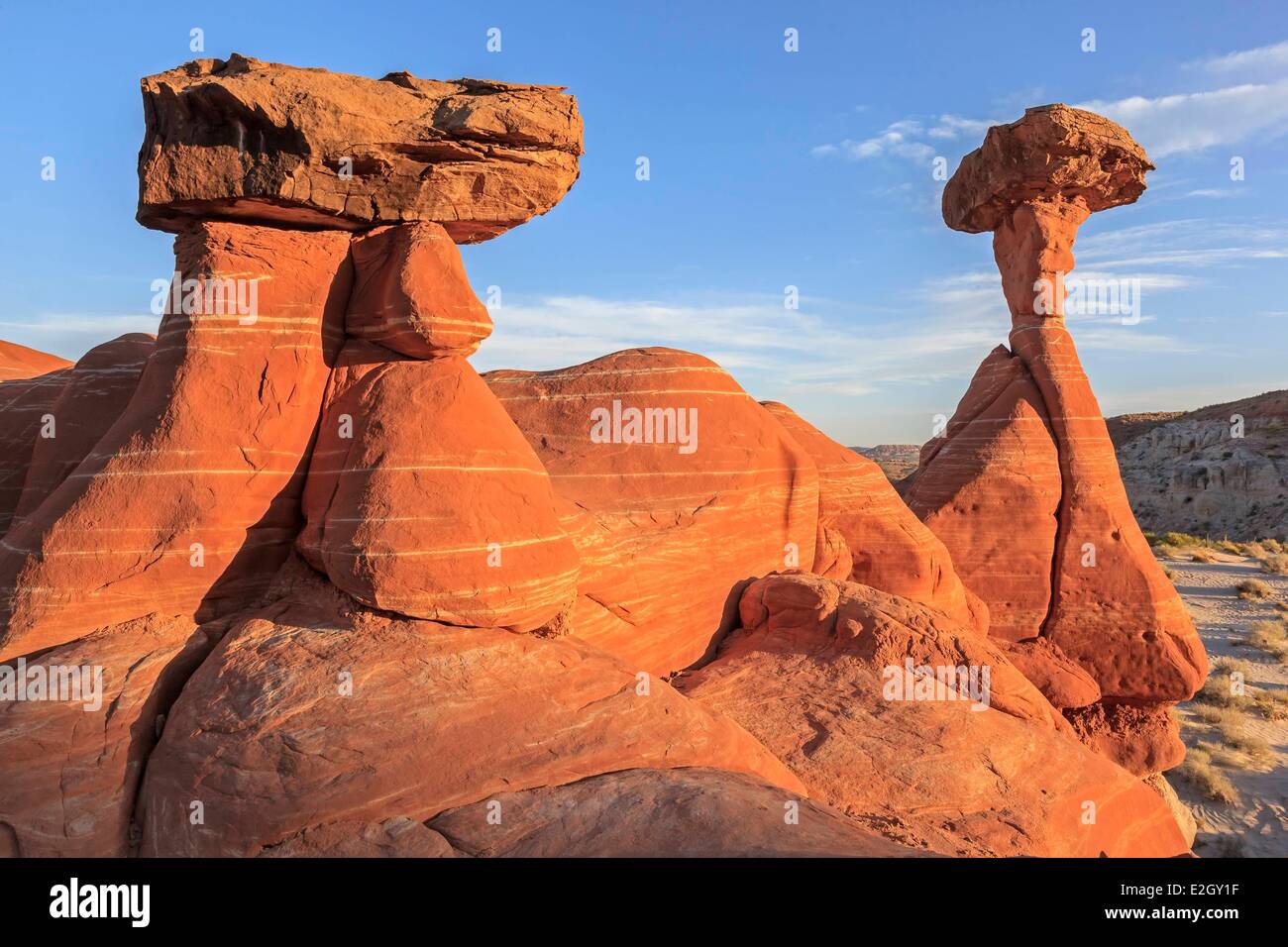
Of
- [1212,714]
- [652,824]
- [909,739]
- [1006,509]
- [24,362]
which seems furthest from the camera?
[1212,714]

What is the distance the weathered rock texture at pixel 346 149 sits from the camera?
669 cm

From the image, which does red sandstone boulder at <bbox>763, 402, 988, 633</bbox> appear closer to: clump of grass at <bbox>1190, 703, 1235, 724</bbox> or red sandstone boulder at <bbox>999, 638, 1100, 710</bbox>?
red sandstone boulder at <bbox>999, 638, 1100, 710</bbox>

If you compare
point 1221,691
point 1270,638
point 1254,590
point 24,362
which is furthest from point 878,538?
point 1254,590

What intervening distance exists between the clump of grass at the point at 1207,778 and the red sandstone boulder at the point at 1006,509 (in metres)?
4.67

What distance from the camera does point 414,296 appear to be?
6.92 meters

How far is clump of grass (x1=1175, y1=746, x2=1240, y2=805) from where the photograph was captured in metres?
13.9

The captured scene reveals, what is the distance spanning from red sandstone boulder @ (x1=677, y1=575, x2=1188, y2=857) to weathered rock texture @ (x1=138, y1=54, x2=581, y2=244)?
5436mm

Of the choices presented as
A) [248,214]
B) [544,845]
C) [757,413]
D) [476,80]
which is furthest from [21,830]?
[757,413]

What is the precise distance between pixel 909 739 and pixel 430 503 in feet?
16.9

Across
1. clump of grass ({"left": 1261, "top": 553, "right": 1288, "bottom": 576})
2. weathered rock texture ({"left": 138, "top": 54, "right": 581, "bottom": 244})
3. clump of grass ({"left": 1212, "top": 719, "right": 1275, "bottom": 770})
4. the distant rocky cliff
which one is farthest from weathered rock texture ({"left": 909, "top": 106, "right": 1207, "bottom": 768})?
the distant rocky cliff

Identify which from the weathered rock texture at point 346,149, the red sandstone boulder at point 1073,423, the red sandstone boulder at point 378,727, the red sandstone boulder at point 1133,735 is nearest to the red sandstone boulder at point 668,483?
the red sandstone boulder at point 378,727

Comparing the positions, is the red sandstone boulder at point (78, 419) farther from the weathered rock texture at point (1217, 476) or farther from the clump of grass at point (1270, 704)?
the weathered rock texture at point (1217, 476)

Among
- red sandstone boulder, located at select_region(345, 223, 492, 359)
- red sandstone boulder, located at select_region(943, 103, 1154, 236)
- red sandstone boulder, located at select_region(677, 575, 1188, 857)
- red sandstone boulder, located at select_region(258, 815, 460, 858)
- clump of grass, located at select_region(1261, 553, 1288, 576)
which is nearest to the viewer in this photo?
red sandstone boulder, located at select_region(258, 815, 460, 858)

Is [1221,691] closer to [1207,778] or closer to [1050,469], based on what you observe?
[1207,778]
